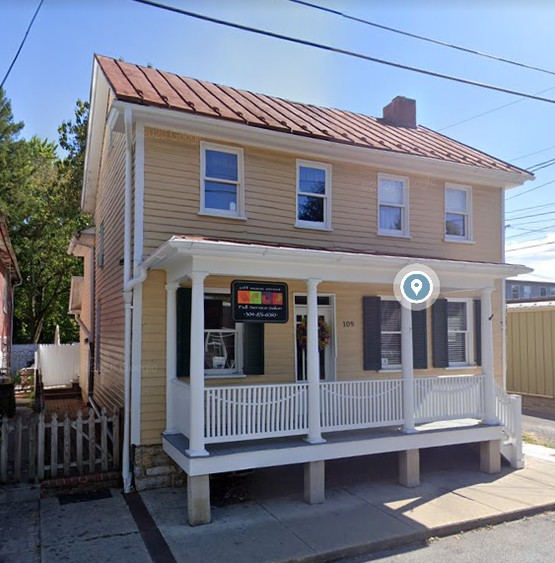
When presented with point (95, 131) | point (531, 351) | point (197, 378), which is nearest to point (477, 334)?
point (531, 351)

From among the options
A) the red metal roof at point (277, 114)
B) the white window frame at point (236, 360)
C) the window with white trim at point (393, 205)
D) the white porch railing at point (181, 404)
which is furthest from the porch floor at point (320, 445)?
the red metal roof at point (277, 114)

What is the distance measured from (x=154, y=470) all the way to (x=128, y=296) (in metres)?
2.85

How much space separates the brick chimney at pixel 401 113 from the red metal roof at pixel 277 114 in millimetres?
251

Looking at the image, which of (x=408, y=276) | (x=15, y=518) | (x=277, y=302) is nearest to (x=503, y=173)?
(x=408, y=276)

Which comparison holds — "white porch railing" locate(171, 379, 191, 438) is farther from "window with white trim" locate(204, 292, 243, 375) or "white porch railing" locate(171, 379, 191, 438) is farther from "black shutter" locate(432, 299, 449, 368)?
"black shutter" locate(432, 299, 449, 368)

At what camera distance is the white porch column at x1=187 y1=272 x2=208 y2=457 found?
22.4 feet

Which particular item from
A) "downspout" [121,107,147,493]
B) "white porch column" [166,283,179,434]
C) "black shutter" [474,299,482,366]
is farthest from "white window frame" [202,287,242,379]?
"black shutter" [474,299,482,366]

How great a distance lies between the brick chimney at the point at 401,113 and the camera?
44.6 ft

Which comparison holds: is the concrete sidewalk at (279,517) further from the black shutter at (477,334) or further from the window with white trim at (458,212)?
the window with white trim at (458,212)

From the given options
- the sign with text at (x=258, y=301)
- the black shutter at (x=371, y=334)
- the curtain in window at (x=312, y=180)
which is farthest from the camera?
the black shutter at (x=371, y=334)

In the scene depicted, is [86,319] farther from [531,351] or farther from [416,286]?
[531,351]

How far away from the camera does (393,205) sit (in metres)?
10.8

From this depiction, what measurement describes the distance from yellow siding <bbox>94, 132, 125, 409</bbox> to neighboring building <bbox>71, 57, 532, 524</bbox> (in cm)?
10

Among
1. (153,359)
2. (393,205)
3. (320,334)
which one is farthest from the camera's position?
(393,205)
